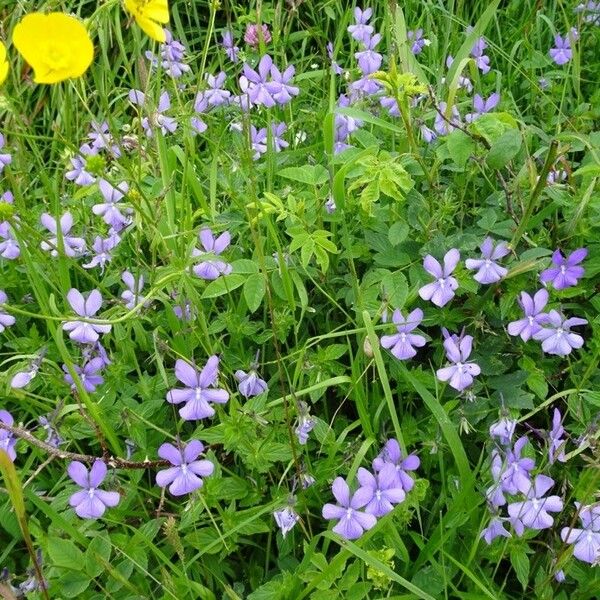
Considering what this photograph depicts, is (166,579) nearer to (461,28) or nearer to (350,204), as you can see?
(350,204)

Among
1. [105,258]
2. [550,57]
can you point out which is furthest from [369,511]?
[550,57]

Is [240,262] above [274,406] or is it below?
above

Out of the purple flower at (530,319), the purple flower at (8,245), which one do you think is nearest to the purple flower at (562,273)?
the purple flower at (530,319)

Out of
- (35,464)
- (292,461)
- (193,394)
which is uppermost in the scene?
(193,394)

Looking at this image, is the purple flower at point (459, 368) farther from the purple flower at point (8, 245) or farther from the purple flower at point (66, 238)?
the purple flower at point (8, 245)

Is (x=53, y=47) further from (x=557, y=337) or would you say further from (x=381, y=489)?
(x=557, y=337)

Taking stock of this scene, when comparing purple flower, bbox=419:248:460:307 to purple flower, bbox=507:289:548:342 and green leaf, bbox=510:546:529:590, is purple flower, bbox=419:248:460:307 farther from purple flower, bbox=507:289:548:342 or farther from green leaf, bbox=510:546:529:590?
green leaf, bbox=510:546:529:590

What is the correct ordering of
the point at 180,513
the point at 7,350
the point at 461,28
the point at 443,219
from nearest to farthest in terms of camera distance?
1. the point at 180,513
2. the point at 443,219
3. the point at 7,350
4. the point at 461,28
